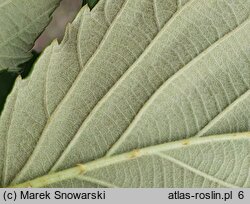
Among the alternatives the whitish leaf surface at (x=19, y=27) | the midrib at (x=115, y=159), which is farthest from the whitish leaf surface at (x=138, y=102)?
the whitish leaf surface at (x=19, y=27)

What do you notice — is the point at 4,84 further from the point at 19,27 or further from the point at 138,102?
the point at 138,102

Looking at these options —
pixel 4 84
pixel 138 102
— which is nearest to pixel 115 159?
pixel 138 102

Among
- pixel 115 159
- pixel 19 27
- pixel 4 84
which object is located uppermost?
pixel 19 27

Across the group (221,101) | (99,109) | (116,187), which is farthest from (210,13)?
(116,187)

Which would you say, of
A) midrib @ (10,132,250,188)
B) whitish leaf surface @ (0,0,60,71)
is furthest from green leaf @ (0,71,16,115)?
midrib @ (10,132,250,188)

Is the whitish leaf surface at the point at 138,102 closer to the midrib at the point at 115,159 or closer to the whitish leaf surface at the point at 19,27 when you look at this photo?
the midrib at the point at 115,159

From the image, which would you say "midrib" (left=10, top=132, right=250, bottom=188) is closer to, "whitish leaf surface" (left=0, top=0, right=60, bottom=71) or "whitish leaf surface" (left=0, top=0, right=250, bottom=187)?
"whitish leaf surface" (left=0, top=0, right=250, bottom=187)
